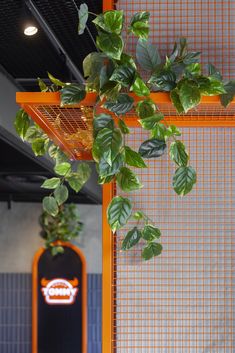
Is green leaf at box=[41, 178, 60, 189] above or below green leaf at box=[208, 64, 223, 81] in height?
below

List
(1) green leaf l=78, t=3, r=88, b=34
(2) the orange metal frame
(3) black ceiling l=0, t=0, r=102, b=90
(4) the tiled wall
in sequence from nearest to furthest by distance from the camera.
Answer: (1) green leaf l=78, t=3, r=88, b=34 → (3) black ceiling l=0, t=0, r=102, b=90 → (2) the orange metal frame → (4) the tiled wall

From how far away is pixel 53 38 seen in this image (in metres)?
5.02

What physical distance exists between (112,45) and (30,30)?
2.93m

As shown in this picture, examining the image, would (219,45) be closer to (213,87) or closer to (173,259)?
(213,87)

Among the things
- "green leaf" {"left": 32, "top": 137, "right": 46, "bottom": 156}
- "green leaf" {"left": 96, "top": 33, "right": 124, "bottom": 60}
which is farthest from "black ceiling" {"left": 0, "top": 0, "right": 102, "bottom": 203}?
"green leaf" {"left": 96, "top": 33, "right": 124, "bottom": 60}

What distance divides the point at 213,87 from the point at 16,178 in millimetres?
6838

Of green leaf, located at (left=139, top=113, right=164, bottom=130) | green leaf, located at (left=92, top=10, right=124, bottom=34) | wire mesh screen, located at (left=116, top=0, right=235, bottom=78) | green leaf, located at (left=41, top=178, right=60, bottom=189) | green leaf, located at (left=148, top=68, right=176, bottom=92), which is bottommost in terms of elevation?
green leaf, located at (left=41, top=178, right=60, bottom=189)

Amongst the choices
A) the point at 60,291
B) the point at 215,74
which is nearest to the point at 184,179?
the point at 215,74

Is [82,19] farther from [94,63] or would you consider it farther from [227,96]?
[227,96]

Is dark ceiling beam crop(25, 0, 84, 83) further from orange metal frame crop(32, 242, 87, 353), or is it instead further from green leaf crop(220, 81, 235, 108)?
orange metal frame crop(32, 242, 87, 353)

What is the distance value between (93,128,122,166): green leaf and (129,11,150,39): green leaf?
0.92 ft

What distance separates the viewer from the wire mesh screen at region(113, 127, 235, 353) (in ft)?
8.19

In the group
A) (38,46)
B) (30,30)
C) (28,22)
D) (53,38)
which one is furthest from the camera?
(38,46)

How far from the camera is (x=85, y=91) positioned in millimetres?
2016
